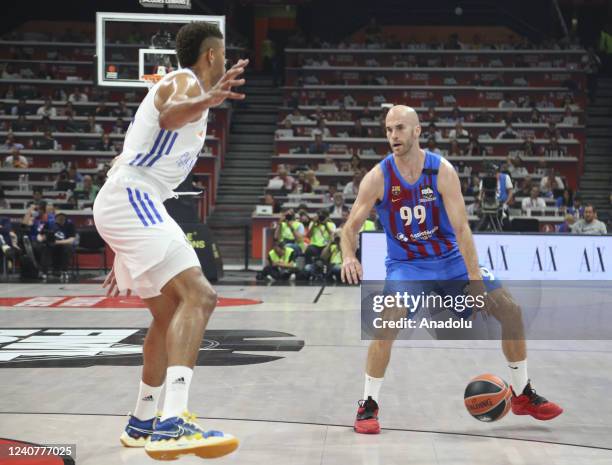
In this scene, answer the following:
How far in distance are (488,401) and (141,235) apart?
2.17 metres

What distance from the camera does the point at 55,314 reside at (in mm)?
10000

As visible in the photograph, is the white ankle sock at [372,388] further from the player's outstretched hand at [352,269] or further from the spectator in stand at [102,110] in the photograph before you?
the spectator in stand at [102,110]

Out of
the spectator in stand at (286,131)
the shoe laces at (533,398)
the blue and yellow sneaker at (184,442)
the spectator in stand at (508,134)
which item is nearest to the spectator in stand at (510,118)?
the spectator in stand at (508,134)

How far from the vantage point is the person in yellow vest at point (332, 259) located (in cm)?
1544

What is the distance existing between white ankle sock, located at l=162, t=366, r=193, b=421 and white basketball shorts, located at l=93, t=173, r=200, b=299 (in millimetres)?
440

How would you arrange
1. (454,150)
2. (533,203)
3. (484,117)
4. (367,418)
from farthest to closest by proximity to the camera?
(484,117), (454,150), (533,203), (367,418)

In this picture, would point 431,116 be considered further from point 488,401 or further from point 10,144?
point 488,401

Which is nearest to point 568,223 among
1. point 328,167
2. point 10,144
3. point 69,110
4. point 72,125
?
point 328,167

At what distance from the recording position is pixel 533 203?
18.3 m

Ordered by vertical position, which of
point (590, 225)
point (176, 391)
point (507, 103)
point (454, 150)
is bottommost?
point (590, 225)

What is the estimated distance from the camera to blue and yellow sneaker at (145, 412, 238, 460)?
3.42 metres

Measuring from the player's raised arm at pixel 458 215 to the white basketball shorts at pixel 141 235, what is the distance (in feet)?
5.28

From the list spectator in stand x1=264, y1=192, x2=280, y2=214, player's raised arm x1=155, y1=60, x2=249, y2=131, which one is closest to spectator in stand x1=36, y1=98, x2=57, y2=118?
spectator in stand x1=264, y1=192, x2=280, y2=214

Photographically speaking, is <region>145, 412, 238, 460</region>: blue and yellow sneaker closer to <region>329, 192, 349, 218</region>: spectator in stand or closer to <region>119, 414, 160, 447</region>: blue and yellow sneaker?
<region>119, 414, 160, 447</region>: blue and yellow sneaker
